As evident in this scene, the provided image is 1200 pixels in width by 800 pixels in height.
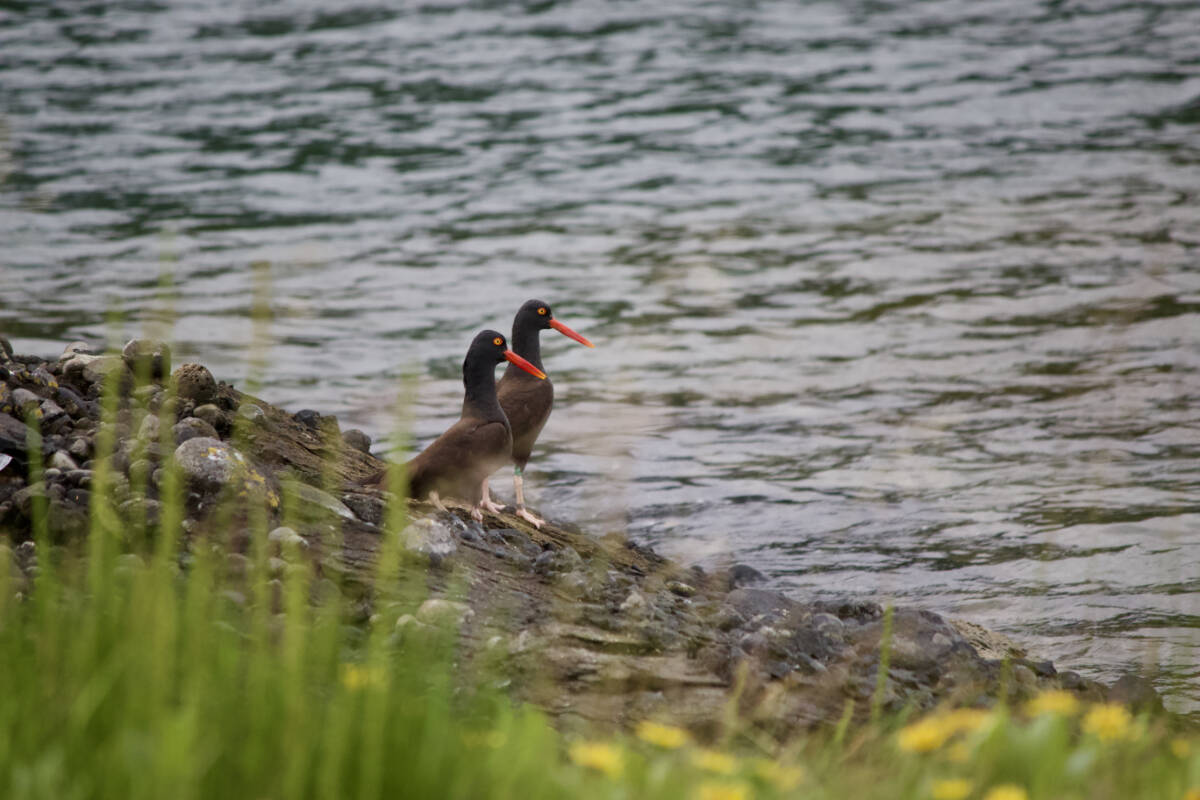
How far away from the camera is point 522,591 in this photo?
20.0 ft

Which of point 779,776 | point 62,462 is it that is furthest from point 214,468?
point 779,776

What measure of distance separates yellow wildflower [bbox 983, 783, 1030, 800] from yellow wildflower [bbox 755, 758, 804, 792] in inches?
17.2

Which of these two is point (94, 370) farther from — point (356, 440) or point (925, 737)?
point (925, 737)

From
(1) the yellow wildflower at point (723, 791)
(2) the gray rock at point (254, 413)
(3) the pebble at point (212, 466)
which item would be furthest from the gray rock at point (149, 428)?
(1) the yellow wildflower at point (723, 791)

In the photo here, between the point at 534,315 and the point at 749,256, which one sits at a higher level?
the point at 534,315

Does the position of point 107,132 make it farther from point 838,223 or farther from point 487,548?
point 487,548

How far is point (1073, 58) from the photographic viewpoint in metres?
25.1

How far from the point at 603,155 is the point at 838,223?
18.1 ft

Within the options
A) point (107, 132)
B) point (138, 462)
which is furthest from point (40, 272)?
point (138, 462)

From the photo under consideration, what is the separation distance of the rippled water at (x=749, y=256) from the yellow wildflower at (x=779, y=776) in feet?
4.32

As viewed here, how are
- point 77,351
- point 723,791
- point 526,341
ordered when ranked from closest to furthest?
point 723,791 < point 77,351 < point 526,341

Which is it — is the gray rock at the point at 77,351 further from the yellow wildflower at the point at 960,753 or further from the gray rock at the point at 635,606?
the yellow wildflower at the point at 960,753

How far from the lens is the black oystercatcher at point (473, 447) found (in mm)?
7070

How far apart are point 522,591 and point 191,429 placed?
70.5 inches
